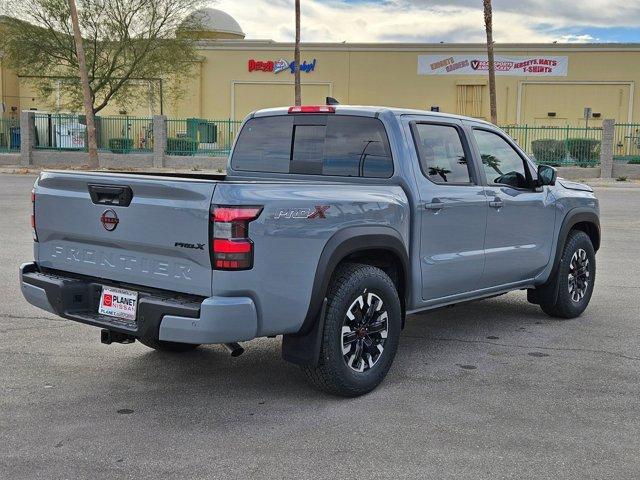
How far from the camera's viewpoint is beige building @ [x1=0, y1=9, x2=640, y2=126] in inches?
1741

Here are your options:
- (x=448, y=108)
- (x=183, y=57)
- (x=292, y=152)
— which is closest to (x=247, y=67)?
(x=183, y=57)

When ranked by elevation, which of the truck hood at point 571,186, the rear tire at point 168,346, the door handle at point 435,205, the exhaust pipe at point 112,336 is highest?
the truck hood at point 571,186

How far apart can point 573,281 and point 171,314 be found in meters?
4.49

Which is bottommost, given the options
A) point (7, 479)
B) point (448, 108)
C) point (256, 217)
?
point (7, 479)

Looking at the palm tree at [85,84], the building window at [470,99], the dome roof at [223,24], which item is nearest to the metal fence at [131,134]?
the palm tree at [85,84]

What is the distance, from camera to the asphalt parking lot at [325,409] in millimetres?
3996

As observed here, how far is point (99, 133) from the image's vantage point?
37.1 m

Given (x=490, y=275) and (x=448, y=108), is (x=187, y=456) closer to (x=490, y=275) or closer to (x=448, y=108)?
(x=490, y=275)

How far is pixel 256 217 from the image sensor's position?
4301 mm

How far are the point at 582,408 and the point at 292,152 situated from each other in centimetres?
277

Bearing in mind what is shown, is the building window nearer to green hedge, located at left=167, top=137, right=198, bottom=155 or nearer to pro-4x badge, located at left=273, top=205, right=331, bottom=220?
green hedge, located at left=167, top=137, right=198, bottom=155

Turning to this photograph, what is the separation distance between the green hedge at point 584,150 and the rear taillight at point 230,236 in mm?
32000

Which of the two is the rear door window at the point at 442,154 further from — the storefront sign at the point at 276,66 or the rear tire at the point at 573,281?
the storefront sign at the point at 276,66

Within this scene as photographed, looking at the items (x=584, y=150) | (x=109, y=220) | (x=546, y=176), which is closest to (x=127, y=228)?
(x=109, y=220)
